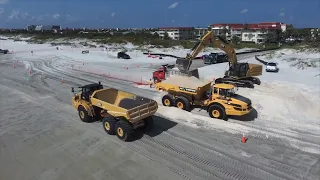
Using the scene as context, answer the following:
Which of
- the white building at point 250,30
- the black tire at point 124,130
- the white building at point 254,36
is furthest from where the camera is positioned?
the white building at point 250,30

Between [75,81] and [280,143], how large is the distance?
19609 mm

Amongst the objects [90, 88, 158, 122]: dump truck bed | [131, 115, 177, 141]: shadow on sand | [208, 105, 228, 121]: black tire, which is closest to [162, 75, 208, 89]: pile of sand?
[208, 105, 228, 121]: black tire

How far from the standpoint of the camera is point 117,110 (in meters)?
12.4

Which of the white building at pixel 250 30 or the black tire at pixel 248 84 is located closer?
the black tire at pixel 248 84

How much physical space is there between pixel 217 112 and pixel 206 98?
1.78 meters

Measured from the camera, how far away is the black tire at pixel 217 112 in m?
14.9

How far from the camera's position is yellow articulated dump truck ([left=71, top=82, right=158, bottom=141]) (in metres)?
12.2

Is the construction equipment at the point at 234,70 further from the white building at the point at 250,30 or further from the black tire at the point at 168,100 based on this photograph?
the white building at the point at 250,30

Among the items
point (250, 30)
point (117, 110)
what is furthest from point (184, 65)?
point (250, 30)

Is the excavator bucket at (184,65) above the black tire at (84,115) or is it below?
above

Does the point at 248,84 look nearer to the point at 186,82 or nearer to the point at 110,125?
the point at 186,82

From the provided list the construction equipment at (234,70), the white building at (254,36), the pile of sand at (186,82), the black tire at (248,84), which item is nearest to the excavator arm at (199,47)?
the construction equipment at (234,70)

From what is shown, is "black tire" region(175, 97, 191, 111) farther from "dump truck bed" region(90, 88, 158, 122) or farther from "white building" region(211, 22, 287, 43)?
"white building" region(211, 22, 287, 43)

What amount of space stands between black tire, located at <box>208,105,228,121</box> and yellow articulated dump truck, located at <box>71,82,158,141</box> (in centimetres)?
365
